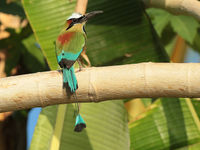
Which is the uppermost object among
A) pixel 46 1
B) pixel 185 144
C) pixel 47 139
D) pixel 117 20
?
pixel 46 1

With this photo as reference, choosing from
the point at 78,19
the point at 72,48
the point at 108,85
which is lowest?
the point at 108,85

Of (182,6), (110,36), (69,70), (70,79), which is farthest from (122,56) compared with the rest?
(70,79)

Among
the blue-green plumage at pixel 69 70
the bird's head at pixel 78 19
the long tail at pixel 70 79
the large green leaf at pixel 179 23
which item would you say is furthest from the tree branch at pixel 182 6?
the large green leaf at pixel 179 23

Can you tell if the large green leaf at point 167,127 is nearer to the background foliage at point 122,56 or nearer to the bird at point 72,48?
the background foliage at point 122,56

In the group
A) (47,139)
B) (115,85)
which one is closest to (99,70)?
(115,85)

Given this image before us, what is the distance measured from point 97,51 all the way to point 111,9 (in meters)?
0.26

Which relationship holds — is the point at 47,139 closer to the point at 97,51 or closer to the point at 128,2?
the point at 97,51

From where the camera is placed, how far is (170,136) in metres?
1.90

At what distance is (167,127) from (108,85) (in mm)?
1000

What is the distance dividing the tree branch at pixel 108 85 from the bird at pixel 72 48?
0.10ft

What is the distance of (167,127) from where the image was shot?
1.93 m

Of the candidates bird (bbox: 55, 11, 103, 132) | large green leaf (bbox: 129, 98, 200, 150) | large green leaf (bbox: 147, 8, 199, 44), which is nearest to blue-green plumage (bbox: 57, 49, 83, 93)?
bird (bbox: 55, 11, 103, 132)

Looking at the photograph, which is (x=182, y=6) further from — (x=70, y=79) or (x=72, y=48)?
(x=70, y=79)

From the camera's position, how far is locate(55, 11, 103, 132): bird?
42.9 inches
